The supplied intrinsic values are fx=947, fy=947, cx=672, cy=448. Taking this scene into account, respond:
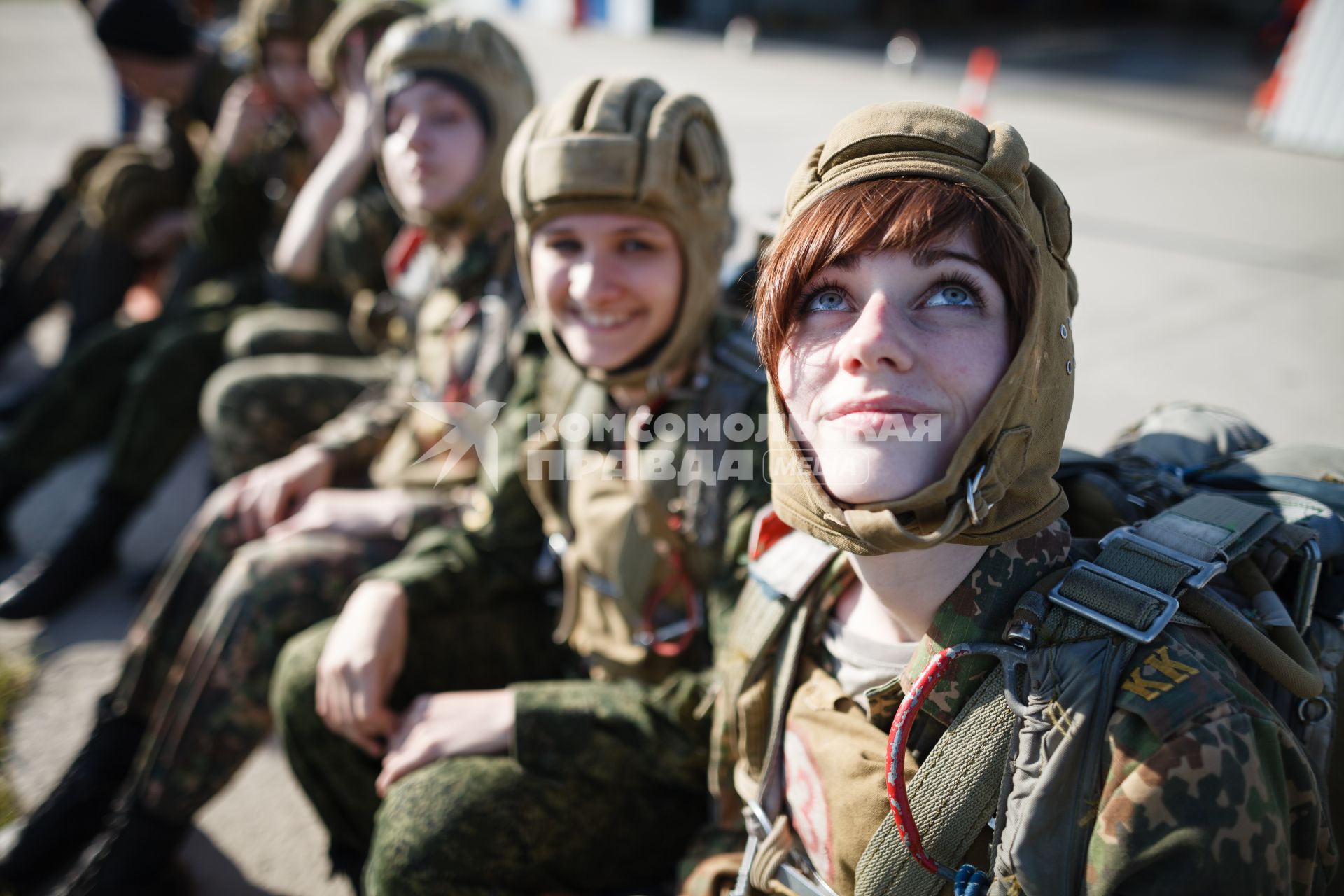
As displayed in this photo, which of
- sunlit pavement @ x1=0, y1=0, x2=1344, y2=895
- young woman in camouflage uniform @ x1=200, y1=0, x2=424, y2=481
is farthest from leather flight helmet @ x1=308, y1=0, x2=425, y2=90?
sunlit pavement @ x1=0, y1=0, x2=1344, y2=895

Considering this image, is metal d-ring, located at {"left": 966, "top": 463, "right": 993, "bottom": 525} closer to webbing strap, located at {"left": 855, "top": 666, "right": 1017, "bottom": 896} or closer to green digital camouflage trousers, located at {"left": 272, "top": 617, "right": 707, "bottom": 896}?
webbing strap, located at {"left": 855, "top": 666, "right": 1017, "bottom": 896}

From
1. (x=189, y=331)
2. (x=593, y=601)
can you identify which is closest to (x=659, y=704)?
(x=593, y=601)

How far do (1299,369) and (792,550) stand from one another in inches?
126

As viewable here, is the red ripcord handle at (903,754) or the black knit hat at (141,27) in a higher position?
the black knit hat at (141,27)

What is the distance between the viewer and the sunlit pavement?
3.02 m

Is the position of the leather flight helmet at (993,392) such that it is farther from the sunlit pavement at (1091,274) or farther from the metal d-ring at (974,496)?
the sunlit pavement at (1091,274)

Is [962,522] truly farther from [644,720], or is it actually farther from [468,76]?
[468,76]

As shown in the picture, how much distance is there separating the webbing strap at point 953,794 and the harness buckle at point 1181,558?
0.86 feet

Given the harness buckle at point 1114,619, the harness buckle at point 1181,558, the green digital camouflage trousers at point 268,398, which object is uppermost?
the harness buckle at point 1181,558

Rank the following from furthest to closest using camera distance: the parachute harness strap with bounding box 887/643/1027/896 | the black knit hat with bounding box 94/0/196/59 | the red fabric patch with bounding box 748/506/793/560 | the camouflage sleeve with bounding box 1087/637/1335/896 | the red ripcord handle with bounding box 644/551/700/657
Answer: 1. the black knit hat with bounding box 94/0/196/59
2. the red ripcord handle with bounding box 644/551/700/657
3. the red fabric patch with bounding box 748/506/793/560
4. the parachute harness strap with bounding box 887/643/1027/896
5. the camouflage sleeve with bounding box 1087/637/1335/896

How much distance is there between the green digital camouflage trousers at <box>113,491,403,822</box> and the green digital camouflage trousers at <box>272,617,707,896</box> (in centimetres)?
17

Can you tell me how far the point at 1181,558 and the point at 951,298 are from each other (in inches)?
18.5

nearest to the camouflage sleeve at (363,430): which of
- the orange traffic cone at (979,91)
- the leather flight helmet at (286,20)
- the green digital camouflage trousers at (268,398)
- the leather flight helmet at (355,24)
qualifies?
the green digital camouflage trousers at (268,398)

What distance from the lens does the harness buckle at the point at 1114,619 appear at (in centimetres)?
118
